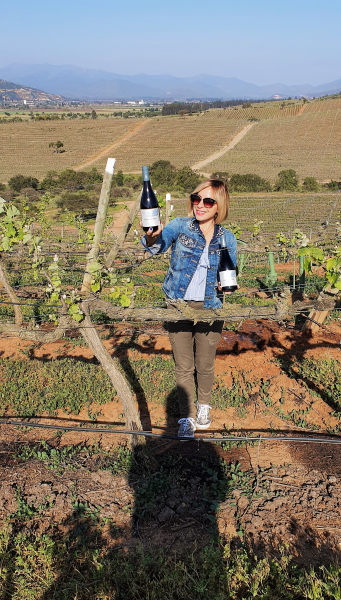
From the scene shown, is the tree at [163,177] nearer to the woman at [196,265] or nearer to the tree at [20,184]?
the tree at [20,184]

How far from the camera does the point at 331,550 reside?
2719 mm

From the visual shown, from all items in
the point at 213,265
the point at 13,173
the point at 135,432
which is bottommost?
the point at 13,173

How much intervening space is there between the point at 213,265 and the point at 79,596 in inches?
87.4

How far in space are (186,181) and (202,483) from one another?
27.0 m

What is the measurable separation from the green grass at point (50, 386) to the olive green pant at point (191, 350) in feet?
4.83

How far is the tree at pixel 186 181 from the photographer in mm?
27931

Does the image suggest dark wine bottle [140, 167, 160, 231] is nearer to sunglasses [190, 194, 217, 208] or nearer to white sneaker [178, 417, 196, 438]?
sunglasses [190, 194, 217, 208]

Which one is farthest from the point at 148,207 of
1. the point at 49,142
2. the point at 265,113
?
the point at 265,113

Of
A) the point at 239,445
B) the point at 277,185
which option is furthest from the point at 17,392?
the point at 277,185

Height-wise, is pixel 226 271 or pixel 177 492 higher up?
pixel 226 271

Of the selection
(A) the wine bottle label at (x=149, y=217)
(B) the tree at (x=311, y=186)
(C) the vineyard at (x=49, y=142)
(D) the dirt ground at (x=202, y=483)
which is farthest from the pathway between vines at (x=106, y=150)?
(A) the wine bottle label at (x=149, y=217)

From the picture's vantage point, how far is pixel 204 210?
2916 millimetres

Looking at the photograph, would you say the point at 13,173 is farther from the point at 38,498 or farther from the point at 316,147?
the point at 38,498

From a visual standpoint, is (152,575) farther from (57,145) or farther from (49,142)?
(49,142)
